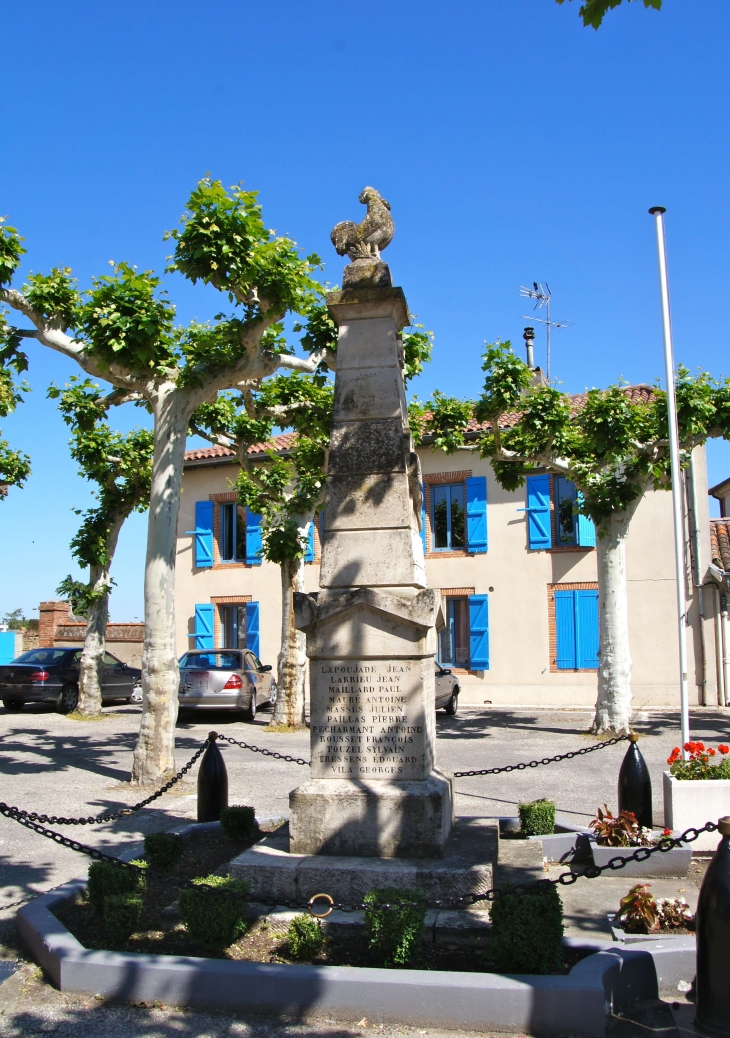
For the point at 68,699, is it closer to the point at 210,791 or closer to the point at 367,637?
the point at 210,791

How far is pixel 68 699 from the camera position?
19.3m

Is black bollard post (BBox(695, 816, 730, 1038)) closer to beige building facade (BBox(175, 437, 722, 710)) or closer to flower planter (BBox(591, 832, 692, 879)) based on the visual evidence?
flower planter (BBox(591, 832, 692, 879))

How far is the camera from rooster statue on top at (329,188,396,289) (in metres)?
6.88

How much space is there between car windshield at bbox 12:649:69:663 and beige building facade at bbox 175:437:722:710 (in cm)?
467

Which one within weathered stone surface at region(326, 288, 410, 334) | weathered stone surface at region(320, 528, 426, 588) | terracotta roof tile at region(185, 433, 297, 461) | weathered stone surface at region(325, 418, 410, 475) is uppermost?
terracotta roof tile at region(185, 433, 297, 461)

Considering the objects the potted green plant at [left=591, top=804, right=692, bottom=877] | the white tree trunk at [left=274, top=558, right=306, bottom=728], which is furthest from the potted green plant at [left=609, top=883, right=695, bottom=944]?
the white tree trunk at [left=274, top=558, right=306, bottom=728]

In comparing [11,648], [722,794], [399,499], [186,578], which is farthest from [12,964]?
[11,648]

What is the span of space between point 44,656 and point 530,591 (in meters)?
11.5

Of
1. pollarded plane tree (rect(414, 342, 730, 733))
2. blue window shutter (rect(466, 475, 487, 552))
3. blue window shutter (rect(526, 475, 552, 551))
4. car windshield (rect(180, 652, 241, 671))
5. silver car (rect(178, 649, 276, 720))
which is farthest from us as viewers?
blue window shutter (rect(466, 475, 487, 552))

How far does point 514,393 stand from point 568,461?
1770 mm

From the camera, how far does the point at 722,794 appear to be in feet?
22.2

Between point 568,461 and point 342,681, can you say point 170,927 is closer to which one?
point 342,681

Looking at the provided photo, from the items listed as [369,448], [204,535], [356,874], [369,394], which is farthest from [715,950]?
[204,535]

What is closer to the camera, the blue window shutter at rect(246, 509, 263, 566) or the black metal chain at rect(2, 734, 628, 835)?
the black metal chain at rect(2, 734, 628, 835)
